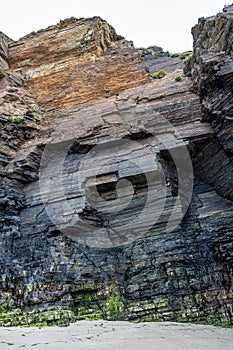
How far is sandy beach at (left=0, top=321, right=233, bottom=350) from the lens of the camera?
23.0 feet

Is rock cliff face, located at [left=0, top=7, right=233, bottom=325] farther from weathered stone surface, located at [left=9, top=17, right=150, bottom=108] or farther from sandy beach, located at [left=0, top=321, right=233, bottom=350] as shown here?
sandy beach, located at [left=0, top=321, right=233, bottom=350]

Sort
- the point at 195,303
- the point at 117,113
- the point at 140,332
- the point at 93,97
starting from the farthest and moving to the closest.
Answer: the point at 93,97 < the point at 117,113 < the point at 195,303 < the point at 140,332

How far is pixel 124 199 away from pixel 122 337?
7.32 m

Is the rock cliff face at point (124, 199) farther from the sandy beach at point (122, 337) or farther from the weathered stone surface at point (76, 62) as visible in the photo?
the sandy beach at point (122, 337)

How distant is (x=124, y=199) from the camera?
15031mm

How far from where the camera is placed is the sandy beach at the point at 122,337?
23.0ft

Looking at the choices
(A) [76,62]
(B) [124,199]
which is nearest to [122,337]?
Result: (B) [124,199]

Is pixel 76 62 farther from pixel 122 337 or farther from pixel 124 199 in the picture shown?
pixel 122 337

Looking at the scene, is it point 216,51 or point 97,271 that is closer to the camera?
point 97,271

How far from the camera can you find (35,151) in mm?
16719

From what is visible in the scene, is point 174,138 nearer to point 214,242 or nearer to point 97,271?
point 214,242

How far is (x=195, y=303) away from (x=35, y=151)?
10035mm

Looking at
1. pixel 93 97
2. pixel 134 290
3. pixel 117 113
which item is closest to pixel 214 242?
pixel 134 290

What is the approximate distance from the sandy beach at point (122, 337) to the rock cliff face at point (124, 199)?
1.32 m
